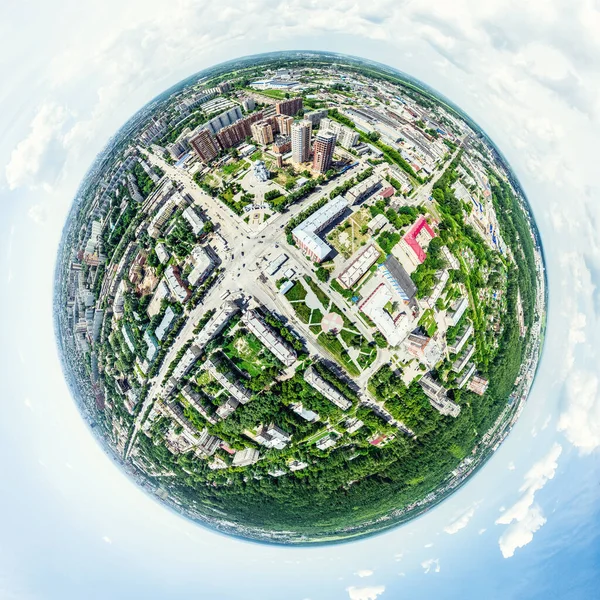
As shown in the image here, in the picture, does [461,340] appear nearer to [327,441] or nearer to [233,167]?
[327,441]

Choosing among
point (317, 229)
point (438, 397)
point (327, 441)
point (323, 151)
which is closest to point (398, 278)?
point (317, 229)

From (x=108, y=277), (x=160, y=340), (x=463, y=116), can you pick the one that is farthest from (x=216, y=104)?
(x=463, y=116)

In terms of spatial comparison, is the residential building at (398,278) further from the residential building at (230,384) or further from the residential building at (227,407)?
the residential building at (227,407)

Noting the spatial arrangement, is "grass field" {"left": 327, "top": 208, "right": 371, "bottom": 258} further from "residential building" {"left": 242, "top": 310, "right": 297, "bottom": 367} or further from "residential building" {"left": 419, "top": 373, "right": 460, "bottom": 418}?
"residential building" {"left": 419, "top": 373, "right": 460, "bottom": 418}

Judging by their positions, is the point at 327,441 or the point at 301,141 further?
the point at 301,141

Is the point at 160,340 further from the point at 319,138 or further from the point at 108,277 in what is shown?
the point at 319,138
